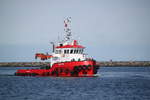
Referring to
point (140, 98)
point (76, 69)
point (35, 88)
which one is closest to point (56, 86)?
point (35, 88)

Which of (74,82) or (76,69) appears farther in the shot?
(76,69)

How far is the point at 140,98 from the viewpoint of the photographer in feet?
131

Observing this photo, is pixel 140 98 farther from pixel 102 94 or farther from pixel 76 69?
pixel 76 69

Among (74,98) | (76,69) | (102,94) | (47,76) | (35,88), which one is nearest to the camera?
(74,98)

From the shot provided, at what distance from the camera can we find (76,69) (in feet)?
193

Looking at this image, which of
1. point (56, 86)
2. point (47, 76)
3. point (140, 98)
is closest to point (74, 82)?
point (56, 86)

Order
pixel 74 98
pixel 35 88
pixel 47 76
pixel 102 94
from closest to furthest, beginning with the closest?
pixel 74 98 → pixel 102 94 → pixel 35 88 → pixel 47 76

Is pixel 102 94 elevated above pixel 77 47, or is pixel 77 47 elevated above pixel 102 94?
pixel 77 47

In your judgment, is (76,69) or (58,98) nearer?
(58,98)

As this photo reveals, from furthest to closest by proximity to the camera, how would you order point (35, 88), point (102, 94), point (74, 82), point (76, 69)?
point (76, 69)
point (74, 82)
point (35, 88)
point (102, 94)

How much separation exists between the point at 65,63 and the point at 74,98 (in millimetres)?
19839

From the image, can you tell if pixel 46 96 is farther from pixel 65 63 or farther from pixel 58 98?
pixel 65 63

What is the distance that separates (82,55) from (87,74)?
2894 mm

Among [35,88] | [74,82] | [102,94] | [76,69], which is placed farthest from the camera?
[76,69]
